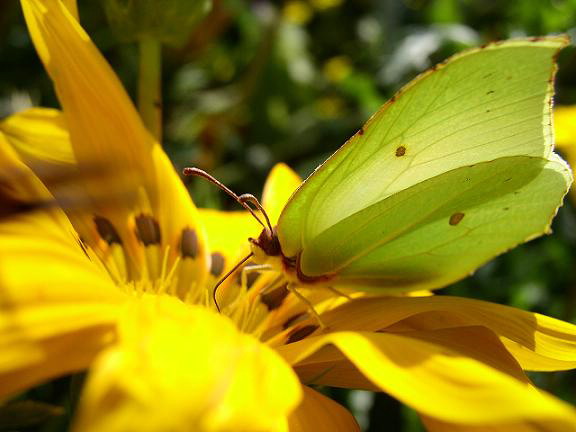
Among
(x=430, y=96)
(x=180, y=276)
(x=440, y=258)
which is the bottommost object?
(x=180, y=276)

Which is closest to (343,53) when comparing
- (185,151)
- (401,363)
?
(185,151)

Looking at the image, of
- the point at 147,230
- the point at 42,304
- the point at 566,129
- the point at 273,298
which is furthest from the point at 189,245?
the point at 566,129

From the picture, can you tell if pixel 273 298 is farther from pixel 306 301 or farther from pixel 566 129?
pixel 566 129

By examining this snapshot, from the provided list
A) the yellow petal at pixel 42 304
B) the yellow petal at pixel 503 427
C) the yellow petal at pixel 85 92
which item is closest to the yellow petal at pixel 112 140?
the yellow petal at pixel 85 92

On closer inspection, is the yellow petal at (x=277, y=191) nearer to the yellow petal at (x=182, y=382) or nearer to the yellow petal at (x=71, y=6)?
the yellow petal at (x=71, y=6)

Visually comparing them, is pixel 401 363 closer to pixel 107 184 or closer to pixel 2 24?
pixel 107 184
